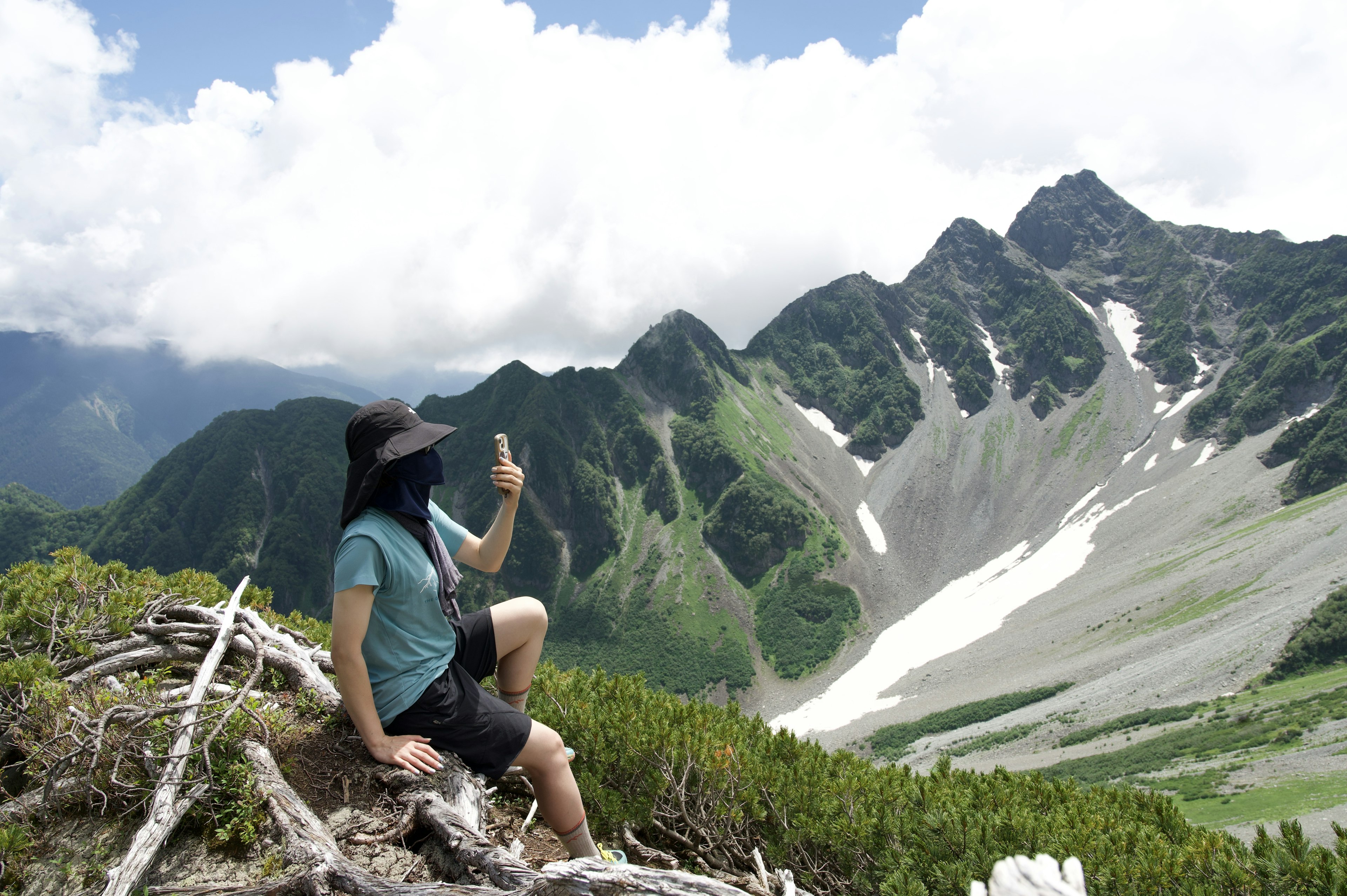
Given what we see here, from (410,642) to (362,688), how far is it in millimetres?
402

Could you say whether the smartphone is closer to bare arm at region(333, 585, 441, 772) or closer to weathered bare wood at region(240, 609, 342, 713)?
bare arm at region(333, 585, 441, 772)

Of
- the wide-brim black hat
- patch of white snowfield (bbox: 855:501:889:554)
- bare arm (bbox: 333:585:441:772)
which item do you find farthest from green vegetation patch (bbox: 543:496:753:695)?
the wide-brim black hat

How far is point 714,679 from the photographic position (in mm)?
125375

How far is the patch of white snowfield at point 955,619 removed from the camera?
342 ft

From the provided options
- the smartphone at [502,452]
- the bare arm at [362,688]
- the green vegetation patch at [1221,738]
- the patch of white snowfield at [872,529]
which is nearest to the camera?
the bare arm at [362,688]

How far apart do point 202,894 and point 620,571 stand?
15995 centimetres

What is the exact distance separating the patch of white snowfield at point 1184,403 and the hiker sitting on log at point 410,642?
207m

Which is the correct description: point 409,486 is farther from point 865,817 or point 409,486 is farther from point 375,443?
point 865,817

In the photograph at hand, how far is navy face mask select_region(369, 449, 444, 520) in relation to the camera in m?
4.02

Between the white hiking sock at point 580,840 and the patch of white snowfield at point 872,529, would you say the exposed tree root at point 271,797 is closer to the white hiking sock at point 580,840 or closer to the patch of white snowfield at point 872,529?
the white hiking sock at point 580,840

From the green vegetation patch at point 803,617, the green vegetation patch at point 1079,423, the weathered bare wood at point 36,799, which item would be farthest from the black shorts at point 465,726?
the green vegetation patch at point 1079,423

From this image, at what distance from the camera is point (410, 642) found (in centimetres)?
409

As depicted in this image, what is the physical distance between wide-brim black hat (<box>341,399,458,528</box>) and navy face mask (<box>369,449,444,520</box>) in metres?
0.08

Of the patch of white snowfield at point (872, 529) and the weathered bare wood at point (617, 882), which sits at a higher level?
the weathered bare wood at point (617, 882)
